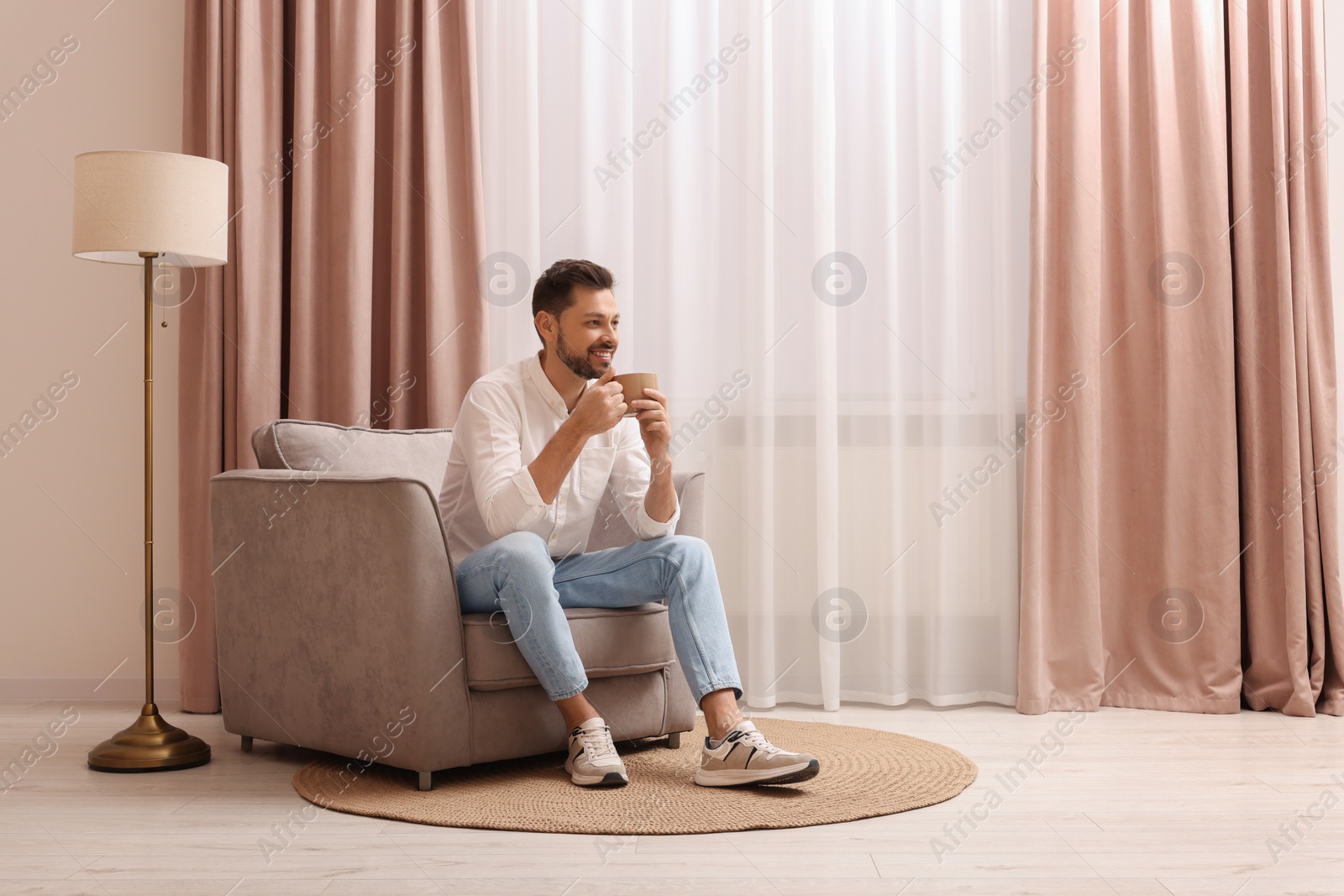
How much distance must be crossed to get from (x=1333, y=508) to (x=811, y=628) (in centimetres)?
132

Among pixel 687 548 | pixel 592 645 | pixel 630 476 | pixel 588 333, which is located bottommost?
pixel 592 645

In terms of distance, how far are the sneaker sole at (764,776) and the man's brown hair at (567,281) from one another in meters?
0.93

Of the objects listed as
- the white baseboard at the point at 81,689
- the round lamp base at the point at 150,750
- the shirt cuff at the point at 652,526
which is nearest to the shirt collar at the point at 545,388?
the shirt cuff at the point at 652,526

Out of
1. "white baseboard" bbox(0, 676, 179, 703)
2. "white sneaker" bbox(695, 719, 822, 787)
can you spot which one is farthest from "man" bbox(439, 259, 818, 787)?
"white baseboard" bbox(0, 676, 179, 703)

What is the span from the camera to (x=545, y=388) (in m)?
2.31

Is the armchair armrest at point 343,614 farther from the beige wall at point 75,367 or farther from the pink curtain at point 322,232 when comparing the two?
the beige wall at point 75,367

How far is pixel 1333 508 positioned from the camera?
9.31 ft

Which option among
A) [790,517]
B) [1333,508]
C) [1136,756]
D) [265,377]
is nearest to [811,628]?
[790,517]

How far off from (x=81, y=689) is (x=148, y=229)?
1427mm

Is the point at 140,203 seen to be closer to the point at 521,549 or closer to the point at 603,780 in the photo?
the point at 521,549

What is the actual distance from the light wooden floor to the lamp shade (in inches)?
42.3

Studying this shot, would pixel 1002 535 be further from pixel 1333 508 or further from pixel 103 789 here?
pixel 103 789

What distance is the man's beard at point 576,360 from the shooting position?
2.30 meters

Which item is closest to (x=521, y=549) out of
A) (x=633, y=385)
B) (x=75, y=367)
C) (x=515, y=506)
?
(x=515, y=506)
